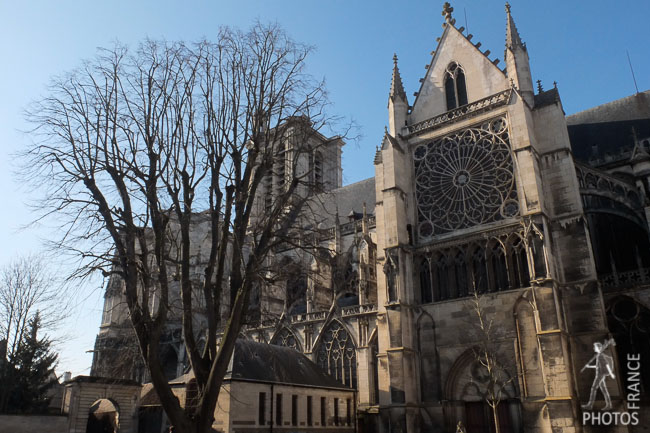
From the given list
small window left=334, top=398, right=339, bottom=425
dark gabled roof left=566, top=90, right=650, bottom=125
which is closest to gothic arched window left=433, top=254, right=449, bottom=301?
small window left=334, top=398, right=339, bottom=425

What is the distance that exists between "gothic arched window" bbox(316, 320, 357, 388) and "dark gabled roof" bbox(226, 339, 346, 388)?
3.30 meters

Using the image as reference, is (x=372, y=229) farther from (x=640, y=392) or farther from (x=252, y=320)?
(x=252, y=320)

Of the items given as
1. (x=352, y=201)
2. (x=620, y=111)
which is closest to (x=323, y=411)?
(x=352, y=201)

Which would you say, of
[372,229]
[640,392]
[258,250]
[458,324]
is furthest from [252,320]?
[372,229]

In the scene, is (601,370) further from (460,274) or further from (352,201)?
(352,201)

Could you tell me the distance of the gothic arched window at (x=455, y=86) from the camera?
77.2ft

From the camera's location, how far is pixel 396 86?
24953 millimetres

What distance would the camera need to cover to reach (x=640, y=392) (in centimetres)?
1717

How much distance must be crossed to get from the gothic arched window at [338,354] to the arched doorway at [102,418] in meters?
9.90

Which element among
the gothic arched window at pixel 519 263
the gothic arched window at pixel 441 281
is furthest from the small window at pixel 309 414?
the gothic arched window at pixel 519 263

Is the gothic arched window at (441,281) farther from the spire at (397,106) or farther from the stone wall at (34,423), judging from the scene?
the stone wall at (34,423)

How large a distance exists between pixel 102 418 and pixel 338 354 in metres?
11.6

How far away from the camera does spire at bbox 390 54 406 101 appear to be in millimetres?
24656

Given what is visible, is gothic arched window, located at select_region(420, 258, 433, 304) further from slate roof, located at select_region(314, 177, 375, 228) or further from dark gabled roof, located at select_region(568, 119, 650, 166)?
slate roof, located at select_region(314, 177, 375, 228)
